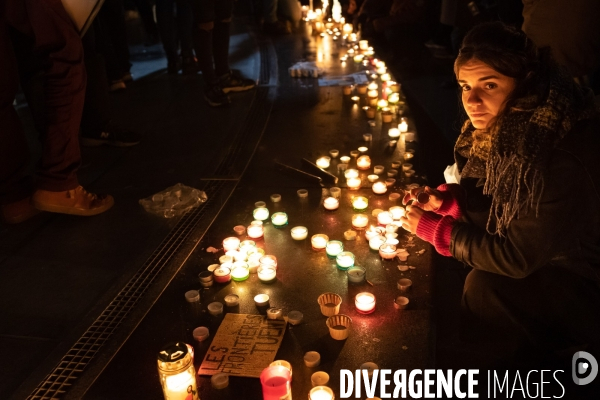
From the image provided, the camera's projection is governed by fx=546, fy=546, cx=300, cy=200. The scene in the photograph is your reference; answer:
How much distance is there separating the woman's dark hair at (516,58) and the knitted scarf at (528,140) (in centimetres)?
3

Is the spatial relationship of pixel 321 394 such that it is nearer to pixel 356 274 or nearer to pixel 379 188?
pixel 356 274

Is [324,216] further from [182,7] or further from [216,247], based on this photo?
[182,7]

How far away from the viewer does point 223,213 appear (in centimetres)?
352

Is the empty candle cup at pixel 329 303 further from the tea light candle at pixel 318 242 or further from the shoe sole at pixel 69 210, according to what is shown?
the shoe sole at pixel 69 210

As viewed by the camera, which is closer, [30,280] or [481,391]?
[481,391]

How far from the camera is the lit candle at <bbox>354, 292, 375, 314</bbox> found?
2.51 meters

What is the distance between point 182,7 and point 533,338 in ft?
17.8

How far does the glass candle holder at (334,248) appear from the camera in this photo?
297cm

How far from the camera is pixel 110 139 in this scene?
456 centimetres

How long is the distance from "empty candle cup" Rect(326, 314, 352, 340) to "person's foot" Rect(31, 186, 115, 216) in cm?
187

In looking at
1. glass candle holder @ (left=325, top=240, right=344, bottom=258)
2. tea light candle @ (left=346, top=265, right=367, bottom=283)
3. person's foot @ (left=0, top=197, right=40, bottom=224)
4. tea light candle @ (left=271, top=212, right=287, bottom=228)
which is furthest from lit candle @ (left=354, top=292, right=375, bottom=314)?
person's foot @ (left=0, top=197, right=40, bottom=224)

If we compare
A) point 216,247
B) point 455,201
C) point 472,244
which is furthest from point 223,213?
point 472,244

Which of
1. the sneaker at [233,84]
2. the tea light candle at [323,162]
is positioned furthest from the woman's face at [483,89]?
the sneaker at [233,84]

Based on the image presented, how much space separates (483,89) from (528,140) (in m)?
0.27
